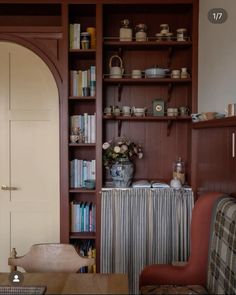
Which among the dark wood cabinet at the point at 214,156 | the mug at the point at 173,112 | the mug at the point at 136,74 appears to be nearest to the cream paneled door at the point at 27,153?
the mug at the point at 136,74

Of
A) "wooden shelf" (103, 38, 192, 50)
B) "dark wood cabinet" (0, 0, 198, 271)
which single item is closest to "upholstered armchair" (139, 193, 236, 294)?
"dark wood cabinet" (0, 0, 198, 271)

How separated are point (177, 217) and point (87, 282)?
151 cm

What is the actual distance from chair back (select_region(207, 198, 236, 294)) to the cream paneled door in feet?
5.18

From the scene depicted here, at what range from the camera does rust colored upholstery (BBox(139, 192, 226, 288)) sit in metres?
2.09

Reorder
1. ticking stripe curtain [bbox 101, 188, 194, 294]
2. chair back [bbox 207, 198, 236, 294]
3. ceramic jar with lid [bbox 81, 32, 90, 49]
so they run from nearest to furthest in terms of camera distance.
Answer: chair back [bbox 207, 198, 236, 294], ticking stripe curtain [bbox 101, 188, 194, 294], ceramic jar with lid [bbox 81, 32, 90, 49]

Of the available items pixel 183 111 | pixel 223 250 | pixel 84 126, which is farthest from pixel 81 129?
pixel 223 250

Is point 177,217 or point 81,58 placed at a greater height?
point 81,58

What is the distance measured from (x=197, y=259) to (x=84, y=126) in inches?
59.3

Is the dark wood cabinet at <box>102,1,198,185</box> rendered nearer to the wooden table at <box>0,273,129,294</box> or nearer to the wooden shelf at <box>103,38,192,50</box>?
the wooden shelf at <box>103,38,192,50</box>

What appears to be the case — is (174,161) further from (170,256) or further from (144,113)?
(170,256)

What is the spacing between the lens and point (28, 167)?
3.11m

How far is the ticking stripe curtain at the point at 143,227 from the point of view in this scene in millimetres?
2846

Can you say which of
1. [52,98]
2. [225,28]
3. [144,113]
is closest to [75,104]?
[52,98]

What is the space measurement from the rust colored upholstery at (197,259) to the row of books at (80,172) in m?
1.17
